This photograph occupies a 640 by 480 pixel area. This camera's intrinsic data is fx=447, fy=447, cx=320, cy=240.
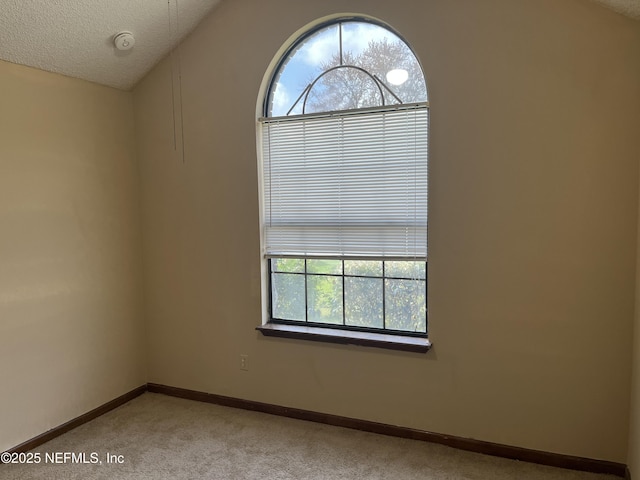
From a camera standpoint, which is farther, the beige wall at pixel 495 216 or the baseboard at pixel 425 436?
the baseboard at pixel 425 436

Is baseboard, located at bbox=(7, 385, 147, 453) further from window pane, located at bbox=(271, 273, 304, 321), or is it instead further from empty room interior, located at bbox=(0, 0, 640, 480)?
window pane, located at bbox=(271, 273, 304, 321)

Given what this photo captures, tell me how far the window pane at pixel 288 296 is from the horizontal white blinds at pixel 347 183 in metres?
0.19

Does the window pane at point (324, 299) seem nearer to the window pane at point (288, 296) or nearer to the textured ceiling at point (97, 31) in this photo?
the window pane at point (288, 296)

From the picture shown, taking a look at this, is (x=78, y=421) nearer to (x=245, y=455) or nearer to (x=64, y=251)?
(x=64, y=251)

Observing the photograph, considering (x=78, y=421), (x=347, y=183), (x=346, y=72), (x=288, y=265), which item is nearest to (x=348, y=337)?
(x=288, y=265)

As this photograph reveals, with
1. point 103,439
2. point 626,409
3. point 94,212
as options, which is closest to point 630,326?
point 626,409

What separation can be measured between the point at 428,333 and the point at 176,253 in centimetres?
186

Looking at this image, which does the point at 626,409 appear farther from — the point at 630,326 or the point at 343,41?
the point at 343,41

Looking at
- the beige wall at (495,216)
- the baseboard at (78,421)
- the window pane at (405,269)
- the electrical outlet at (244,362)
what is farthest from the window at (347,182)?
the baseboard at (78,421)

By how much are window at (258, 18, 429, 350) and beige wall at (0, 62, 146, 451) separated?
111cm

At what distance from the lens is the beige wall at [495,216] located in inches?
86.3

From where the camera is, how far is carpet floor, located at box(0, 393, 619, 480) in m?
2.35

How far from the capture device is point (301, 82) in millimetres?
2896

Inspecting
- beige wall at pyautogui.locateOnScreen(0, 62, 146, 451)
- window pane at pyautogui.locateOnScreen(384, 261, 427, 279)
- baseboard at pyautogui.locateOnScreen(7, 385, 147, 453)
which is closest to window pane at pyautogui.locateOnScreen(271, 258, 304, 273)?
window pane at pyautogui.locateOnScreen(384, 261, 427, 279)
